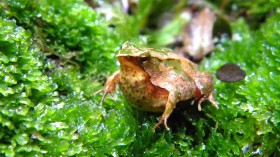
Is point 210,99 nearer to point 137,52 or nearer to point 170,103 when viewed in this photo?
point 170,103

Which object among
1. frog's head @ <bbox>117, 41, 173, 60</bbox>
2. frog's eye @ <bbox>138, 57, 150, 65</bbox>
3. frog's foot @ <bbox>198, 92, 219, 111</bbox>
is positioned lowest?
frog's foot @ <bbox>198, 92, 219, 111</bbox>

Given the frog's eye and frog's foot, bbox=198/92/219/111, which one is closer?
the frog's eye

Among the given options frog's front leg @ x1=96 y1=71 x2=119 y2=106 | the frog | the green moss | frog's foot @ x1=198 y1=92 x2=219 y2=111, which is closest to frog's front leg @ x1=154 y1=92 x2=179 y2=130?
the frog

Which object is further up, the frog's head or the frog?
the frog's head

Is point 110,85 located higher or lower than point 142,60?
lower

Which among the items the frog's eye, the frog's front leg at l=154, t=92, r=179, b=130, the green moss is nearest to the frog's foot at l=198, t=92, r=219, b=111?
the green moss

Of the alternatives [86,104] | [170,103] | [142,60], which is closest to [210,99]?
[170,103]

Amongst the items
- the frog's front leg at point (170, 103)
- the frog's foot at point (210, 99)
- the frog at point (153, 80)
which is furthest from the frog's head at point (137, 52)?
the frog's foot at point (210, 99)

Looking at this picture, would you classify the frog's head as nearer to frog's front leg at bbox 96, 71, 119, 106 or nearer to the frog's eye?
the frog's eye
